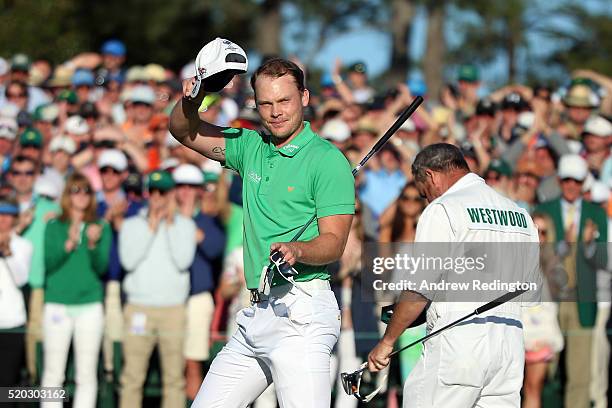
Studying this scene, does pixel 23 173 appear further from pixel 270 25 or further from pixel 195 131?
pixel 270 25

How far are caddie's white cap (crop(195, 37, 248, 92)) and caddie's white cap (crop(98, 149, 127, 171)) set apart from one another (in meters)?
5.18

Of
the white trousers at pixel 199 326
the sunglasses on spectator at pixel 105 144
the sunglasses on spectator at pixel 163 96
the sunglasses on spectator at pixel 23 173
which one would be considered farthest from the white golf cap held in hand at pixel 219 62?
the sunglasses on spectator at pixel 163 96

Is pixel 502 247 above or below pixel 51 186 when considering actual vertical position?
below

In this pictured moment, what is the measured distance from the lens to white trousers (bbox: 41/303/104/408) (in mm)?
10289

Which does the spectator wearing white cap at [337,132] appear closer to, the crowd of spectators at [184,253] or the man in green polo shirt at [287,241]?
the crowd of spectators at [184,253]

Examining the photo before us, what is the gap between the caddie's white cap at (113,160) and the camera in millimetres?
11609

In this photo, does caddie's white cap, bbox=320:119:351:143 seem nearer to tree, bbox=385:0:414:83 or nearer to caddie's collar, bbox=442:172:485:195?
caddie's collar, bbox=442:172:485:195

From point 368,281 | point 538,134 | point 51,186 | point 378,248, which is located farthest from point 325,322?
point 538,134

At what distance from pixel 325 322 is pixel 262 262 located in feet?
1.40

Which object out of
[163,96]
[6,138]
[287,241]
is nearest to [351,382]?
[287,241]

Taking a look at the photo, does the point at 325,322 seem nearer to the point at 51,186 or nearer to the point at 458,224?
the point at 458,224

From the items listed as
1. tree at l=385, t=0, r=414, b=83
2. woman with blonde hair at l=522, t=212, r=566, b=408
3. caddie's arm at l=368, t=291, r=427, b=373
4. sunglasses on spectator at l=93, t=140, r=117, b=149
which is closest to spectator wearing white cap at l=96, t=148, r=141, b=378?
sunglasses on spectator at l=93, t=140, r=117, b=149

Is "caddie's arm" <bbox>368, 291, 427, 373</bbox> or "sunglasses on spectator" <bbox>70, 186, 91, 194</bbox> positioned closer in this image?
"caddie's arm" <bbox>368, 291, 427, 373</bbox>

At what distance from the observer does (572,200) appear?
11.3 metres
